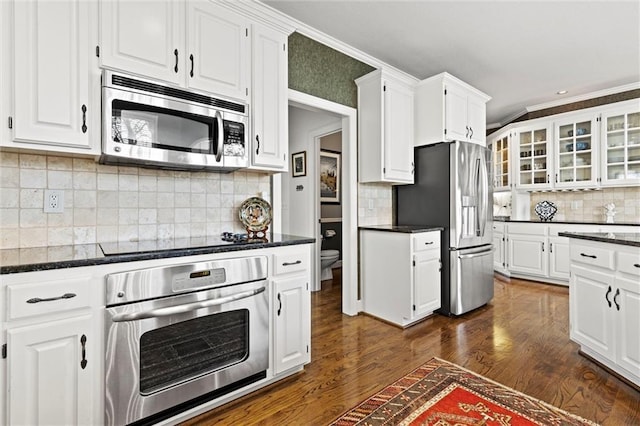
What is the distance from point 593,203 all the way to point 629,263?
3.59 meters

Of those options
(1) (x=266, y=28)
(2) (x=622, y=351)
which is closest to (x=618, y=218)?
(2) (x=622, y=351)

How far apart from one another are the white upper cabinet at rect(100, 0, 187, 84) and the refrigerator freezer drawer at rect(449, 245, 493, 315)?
288cm

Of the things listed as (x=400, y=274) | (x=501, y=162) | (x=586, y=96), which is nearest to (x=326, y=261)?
(x=400, y=274)

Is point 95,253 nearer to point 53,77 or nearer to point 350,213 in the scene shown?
point 53,77

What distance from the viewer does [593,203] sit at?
473 cm

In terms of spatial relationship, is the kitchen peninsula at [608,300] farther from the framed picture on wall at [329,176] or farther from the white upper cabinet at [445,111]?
the framed picture on wall at [329,176]

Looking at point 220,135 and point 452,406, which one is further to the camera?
point 220,135

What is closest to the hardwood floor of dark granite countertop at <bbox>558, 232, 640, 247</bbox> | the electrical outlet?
dark granite countertop at <bbox>558, 232, 640, 247</bbox>

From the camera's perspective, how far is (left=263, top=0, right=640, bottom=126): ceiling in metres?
2.60

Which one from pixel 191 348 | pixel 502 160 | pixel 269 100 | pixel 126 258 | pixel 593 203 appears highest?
pixel 502 160

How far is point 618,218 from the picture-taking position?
14.7ft

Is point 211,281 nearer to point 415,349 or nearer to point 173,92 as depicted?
point 173,92

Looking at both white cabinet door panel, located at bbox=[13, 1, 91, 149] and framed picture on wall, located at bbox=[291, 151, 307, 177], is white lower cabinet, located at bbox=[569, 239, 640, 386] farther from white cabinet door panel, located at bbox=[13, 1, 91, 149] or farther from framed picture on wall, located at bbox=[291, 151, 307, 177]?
white cabinet door panel, located at bbox=[13, 1, 91, 149]

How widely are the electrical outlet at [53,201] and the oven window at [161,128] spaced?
0.46 m
